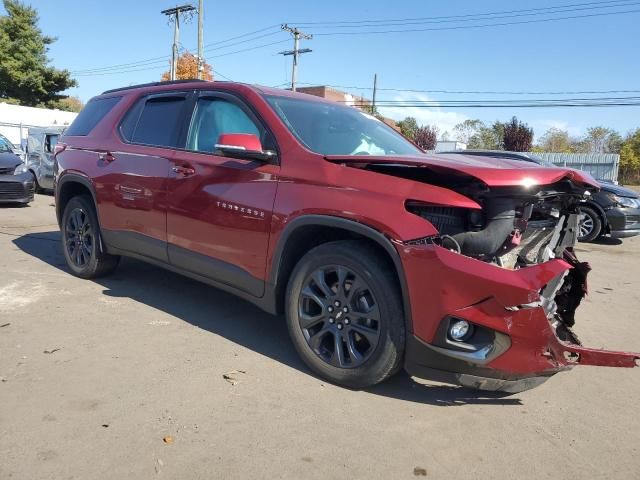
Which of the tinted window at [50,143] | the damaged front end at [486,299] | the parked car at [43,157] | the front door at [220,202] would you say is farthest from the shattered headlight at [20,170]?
the damaged front end at [486,299]

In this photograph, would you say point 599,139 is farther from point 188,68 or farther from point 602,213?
point 602,213

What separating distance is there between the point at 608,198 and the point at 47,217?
35.1 ft

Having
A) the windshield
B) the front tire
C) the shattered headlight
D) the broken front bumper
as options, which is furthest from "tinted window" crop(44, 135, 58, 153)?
the broken front bumper

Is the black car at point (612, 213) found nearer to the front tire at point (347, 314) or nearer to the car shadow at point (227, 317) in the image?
the car shadow at point (227, 317)

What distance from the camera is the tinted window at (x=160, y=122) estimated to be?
175 inches

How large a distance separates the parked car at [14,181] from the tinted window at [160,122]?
7.28m

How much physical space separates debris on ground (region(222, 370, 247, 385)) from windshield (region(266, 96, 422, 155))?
1556 millimetres

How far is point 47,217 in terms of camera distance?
32.7ft

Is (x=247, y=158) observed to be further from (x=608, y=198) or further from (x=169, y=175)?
(x=608, y=198)

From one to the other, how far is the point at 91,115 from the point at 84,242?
1342 millimetres

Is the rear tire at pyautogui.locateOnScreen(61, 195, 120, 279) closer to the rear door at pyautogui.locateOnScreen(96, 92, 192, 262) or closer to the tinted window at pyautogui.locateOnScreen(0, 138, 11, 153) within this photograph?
the rear door at pyautogui.locateOnScreen(96, 92, 192, 262)

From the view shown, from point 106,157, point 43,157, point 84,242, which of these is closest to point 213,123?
point 106,157

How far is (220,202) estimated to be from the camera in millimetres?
3830

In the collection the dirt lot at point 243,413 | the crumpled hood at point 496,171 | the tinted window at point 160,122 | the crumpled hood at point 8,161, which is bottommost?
the dirt lot at point 243,413
